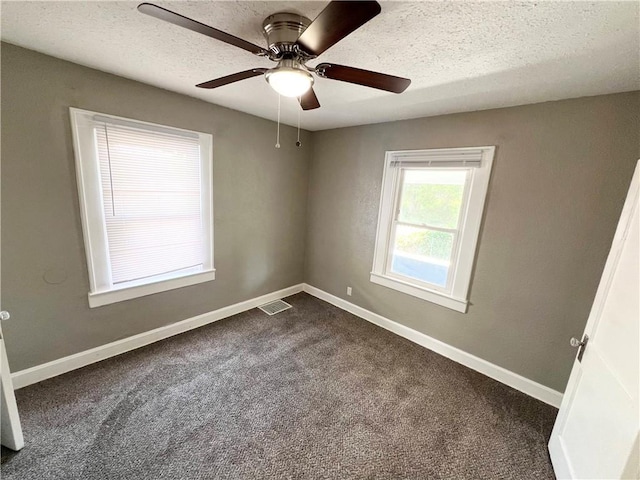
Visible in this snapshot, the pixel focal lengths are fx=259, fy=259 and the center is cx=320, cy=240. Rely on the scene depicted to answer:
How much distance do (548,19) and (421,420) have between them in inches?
90.9

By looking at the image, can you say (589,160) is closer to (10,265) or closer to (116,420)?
(116,420)

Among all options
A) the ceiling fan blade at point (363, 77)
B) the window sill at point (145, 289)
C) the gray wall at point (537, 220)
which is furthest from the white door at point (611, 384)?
the window sill at point (145, 289)

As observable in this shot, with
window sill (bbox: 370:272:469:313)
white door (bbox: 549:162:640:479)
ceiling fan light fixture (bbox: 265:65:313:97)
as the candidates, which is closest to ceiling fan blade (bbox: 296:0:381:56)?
ceiling fan light fixture (bbox: 265:65:313:97)

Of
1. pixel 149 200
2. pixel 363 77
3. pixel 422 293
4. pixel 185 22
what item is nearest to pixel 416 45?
pixel 363 77

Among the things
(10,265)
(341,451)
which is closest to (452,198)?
(341,451)

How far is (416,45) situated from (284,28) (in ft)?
2.20

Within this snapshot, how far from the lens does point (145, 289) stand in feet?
7.77

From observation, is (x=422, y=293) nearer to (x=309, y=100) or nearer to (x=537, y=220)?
(x=537, y=220)

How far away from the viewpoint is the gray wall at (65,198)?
5.48ft

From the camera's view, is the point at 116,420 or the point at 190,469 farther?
the point at 116,420

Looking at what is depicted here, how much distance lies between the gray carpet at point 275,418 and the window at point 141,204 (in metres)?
→ 0.69

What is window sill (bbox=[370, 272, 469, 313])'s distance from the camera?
2442mm

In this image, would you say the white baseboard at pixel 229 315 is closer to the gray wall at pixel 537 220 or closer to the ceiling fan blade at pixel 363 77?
the gray wall at pixel 537 220

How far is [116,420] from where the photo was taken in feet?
5.47
